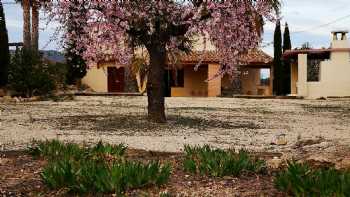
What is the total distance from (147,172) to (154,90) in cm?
1017

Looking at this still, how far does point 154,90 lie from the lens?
1597cm

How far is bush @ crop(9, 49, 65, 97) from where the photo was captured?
87.5 ft

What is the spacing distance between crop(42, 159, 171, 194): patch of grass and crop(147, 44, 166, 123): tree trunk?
9798 mm

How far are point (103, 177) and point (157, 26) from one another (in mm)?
9900

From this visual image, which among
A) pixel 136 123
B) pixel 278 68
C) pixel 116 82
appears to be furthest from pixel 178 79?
pixel 136 123

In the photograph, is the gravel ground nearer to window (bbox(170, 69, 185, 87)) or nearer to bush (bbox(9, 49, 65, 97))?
bush (bbox(9, 49, 65, 97))

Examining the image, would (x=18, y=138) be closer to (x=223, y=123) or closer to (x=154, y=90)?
(x=154, y=90)

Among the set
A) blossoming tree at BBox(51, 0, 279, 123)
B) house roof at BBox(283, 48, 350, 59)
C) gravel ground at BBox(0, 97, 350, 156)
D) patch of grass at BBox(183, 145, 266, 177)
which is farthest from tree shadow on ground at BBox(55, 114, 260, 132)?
house roof at BBox(283, 48, 350, 59)

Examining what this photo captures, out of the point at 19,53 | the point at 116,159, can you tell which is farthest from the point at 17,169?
the point at 19,53

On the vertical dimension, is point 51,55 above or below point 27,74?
→ above

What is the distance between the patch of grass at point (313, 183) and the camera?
500 cm

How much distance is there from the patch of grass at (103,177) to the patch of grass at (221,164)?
25.7 inches

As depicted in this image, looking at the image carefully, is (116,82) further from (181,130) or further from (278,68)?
(181,130)

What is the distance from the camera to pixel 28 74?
2694 cm
